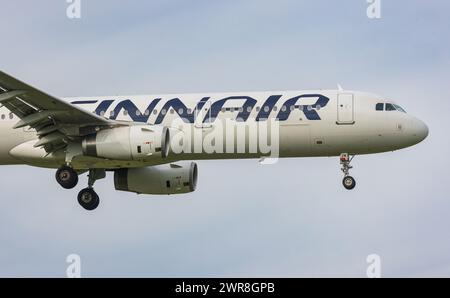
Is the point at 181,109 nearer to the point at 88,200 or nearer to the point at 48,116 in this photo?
the point at 48,116

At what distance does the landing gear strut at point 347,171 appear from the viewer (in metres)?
56.0

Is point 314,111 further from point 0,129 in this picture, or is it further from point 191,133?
point 0,129

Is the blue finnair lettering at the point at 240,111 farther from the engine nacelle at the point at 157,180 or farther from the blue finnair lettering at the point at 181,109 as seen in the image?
the engine nacelle at the point at 157,180

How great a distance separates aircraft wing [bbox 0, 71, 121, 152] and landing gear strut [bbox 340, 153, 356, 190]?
357 inches

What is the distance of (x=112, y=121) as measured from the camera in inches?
2178

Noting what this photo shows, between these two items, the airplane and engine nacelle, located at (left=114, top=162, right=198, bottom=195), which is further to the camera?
engine nacelle, located at (left=114, top=162, right=198, bottom=195)

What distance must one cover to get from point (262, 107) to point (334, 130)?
117 inches

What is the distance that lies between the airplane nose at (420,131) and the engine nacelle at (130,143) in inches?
391

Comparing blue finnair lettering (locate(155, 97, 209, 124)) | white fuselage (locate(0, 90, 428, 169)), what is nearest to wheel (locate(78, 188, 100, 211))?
white fuselage (locate(0, 90, 428, 169))

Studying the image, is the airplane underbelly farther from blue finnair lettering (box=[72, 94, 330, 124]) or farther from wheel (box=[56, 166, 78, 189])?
blue finnair lettering (box=[72, 94, 330, 124])

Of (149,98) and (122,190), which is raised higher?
(149,98)

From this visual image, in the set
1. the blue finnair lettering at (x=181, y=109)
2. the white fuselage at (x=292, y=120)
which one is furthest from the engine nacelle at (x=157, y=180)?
the blue finnair lettering at (x=181, y=109)

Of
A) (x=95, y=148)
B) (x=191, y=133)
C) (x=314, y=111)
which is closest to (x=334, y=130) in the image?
(x=314, y=111)

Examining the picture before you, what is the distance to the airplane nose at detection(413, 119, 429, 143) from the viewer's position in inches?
2203
